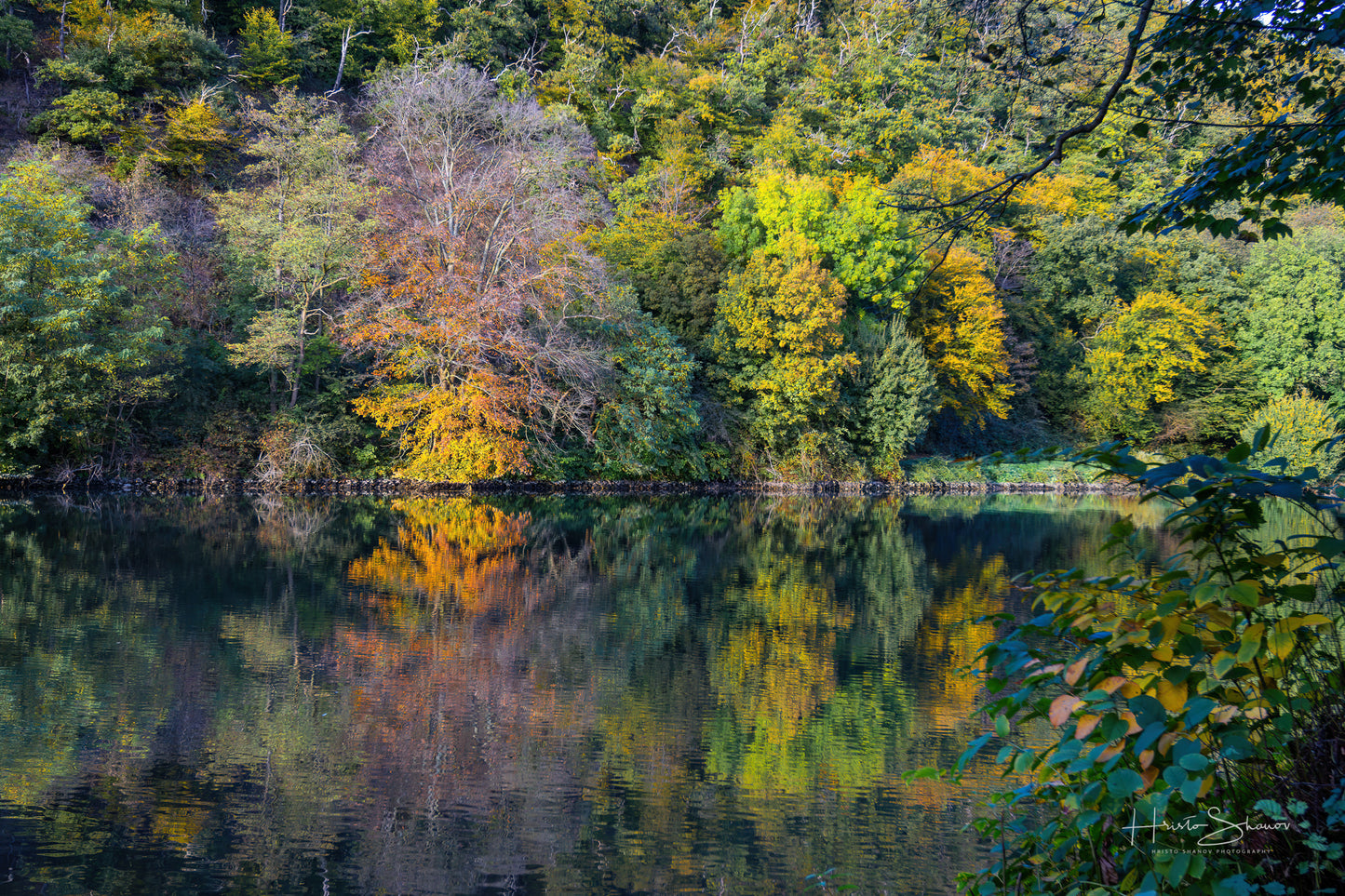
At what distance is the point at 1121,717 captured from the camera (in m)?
2.43

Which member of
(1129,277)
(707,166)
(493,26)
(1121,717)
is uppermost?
(493,26)

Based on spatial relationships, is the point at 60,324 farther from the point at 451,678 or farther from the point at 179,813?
the point at 179,813

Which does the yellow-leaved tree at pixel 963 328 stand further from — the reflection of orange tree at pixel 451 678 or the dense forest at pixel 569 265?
the reflection of orange tree at pixel 451 678

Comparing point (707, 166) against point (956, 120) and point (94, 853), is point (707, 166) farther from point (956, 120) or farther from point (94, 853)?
point (94, 853)

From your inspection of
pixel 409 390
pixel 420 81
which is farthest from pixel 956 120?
pixel 409 390

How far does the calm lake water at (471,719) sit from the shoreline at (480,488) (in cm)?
905

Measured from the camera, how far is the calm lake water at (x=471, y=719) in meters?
4.91

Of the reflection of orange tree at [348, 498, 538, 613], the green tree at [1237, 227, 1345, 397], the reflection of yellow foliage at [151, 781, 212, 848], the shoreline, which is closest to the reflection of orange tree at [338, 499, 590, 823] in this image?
the reflection of orange tree at [348, 498, 538, 613]

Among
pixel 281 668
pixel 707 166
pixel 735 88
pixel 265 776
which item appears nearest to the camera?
pixel 265 776

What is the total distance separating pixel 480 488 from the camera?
2805 cm

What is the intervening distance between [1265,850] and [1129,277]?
150ft

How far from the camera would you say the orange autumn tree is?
25.7 m

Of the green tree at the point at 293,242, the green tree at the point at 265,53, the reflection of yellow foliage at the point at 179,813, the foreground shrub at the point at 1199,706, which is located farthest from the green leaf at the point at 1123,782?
the green tree at the point at 265,53

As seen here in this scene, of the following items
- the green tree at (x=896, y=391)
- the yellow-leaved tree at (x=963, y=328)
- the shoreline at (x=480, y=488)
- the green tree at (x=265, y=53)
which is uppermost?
the green tree at (x=265, y=53)
